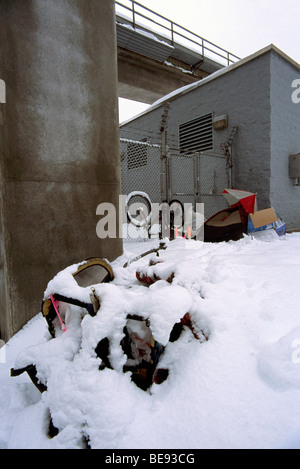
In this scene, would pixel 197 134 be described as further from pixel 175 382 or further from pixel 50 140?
pixel 175 382

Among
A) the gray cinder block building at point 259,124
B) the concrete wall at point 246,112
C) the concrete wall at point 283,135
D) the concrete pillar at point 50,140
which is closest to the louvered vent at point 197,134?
the gray cinder block building at point 259,124

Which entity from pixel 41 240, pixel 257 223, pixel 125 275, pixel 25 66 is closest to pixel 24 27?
pixel 25 66

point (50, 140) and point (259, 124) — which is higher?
point (259, 124)

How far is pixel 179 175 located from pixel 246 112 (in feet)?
10.5

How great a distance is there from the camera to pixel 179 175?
987 centimetres

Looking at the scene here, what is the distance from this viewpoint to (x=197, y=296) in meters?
1.77

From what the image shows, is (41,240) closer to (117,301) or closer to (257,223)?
(117,301)

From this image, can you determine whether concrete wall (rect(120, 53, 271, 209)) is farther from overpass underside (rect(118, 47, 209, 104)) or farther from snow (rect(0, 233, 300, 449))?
snow (rect(0, 233, 300, 449))

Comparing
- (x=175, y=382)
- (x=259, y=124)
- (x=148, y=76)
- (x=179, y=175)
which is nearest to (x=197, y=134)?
(x=179, y=175)

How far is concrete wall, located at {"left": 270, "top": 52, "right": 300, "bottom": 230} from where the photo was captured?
7.21m

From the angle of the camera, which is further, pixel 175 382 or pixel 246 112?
pixel 246 112

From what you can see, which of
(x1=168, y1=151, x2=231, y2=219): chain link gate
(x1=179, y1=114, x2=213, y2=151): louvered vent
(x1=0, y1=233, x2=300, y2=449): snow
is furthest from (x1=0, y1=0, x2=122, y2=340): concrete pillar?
(x1=179, y1=114, x2=213, y2=151): louvered vent

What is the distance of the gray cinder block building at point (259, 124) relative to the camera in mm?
7180
